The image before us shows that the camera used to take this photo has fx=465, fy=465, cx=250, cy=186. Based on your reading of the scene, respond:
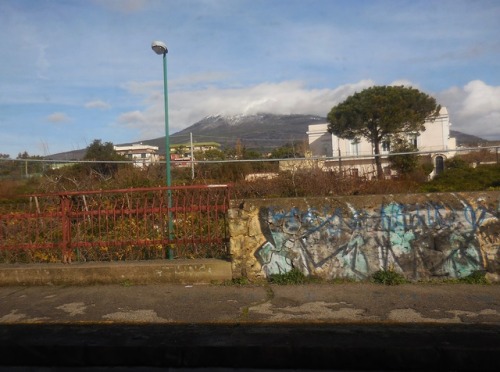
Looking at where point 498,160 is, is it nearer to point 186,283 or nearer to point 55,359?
point 186,283

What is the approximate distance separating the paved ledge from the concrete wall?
0.43 meters

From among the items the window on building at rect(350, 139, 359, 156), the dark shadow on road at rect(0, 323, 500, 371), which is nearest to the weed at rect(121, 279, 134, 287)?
the dark shadow on road at rect(0, 323, 500, 371)

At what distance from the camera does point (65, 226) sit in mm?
7242

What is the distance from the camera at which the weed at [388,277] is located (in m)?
6.40

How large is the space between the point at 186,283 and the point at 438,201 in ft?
12.3

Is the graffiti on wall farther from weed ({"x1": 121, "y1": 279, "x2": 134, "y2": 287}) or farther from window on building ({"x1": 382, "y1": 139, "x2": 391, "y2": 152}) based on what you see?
window on building ({"x1": 382, "y1": 139, "x2": 391, "y2": 152})

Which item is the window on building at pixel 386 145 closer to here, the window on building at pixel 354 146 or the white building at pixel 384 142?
the white building at pixel 384 142

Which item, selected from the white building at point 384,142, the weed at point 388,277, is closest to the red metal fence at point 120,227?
the weed at point 388,277

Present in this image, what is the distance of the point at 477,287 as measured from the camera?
618 centimetres

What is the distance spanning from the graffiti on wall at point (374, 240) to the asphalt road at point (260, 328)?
0.29 meters

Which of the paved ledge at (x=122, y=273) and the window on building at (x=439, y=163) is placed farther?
the window on building at (x=439, y=163)

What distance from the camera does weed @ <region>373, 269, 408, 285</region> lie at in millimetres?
6398

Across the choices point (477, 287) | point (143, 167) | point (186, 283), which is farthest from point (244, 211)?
point (143, 167)

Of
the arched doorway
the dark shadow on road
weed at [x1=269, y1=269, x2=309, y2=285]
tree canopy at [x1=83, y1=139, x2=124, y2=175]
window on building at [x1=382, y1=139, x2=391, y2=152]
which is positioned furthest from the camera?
window on building at [x1=382, y1=139, x2=391, y2=152]
